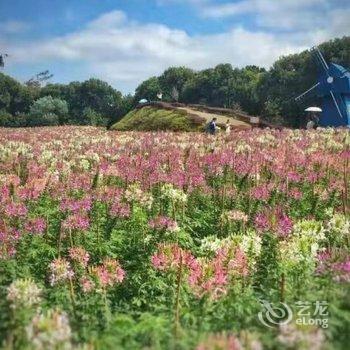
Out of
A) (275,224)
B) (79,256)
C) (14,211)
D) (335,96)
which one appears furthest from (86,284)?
(335,96)

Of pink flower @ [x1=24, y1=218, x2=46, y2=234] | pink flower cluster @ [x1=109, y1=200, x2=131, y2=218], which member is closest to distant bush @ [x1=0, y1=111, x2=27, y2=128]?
pink flower cluster @ [x1=109, y1=200, x2=131, y2=218]

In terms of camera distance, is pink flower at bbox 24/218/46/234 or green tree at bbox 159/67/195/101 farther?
green tree at bbox 159/67/195/101

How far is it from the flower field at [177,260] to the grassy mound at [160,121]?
24877mm

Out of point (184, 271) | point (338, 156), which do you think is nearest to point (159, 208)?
point (184, 271)

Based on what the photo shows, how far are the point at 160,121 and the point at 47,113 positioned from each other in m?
61.0

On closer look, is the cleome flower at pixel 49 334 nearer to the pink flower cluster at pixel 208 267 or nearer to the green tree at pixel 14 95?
the pink flower cluster at pixel 208 267

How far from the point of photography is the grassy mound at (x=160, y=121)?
42031mm

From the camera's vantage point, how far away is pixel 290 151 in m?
19.5

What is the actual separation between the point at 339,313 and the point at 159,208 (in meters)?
6.85

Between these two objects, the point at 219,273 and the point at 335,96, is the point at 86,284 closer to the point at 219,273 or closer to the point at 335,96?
the point at 219,273

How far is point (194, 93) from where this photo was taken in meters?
112

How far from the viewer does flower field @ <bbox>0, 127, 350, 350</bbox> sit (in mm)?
5059

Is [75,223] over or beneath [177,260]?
over

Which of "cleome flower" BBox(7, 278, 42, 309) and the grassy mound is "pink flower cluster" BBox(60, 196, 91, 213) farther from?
the grassy mound
